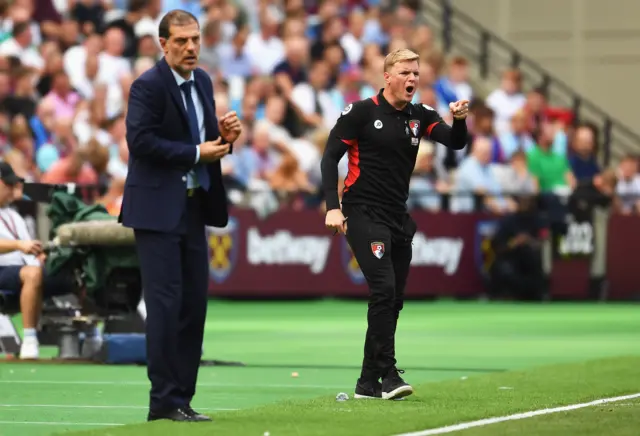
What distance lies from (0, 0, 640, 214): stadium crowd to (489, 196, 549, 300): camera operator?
45 centimetres

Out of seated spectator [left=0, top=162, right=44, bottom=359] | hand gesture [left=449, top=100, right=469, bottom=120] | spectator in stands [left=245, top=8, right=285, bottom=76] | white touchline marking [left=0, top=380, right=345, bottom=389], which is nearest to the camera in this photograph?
hand gesture [left=449, top=100, right=469, bottom=120]

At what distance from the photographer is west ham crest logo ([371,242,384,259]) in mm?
11219

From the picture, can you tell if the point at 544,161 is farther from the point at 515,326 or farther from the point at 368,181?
the point at 368,181

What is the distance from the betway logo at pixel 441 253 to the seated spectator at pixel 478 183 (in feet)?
1.74

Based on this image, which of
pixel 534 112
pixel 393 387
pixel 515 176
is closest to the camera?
pixel 393 387

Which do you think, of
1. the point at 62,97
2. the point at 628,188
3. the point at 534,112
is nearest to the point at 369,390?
the point at 62,97

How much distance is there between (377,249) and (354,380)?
231 centimetres

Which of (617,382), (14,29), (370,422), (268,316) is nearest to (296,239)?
(268,316)

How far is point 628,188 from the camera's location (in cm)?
2719

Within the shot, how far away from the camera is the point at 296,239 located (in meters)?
25.1

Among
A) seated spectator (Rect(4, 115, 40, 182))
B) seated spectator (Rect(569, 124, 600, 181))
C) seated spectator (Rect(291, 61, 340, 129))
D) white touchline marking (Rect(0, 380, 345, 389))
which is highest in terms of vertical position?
seated spectator (Rect(291, 61, 340, 129))

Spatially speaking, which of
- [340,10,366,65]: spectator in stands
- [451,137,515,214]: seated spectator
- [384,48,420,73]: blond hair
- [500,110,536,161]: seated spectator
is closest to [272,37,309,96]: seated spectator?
[340,10,366,65]: spectator in stands

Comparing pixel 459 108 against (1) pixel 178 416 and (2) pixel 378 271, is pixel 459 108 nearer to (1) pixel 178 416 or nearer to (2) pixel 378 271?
(2) pixel 378 271

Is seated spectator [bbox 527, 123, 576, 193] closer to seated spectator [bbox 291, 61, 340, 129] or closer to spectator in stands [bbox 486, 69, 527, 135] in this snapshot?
spectator in stands [bbox 486, 69, 527, 135]
